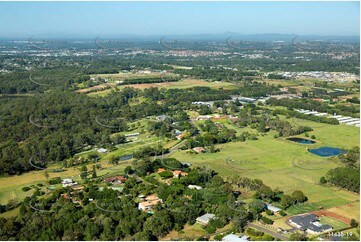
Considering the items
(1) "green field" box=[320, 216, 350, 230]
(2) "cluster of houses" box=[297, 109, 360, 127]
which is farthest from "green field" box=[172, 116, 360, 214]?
(2) "cluster of houses" box=[297, 109, 360, 127]

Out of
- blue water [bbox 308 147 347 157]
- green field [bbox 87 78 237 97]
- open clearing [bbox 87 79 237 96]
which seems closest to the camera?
blue water [bbox 308 147 347 157]

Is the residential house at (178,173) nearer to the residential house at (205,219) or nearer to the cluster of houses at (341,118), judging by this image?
the residential house at (205,219)

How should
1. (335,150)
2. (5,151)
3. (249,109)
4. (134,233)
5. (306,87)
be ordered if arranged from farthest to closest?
(306,87) < (249,109) < (335,150) < (5,151) < (134,233)

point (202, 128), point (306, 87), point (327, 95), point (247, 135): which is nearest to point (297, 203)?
point (247, 135)

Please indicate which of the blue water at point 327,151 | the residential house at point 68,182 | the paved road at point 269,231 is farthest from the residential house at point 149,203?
the blue water at point 327,151

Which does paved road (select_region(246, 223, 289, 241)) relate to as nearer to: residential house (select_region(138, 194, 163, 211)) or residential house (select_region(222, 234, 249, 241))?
residential house (select_region(222, 234, 249, 241))

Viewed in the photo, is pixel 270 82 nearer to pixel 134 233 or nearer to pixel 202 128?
pixel 202 128

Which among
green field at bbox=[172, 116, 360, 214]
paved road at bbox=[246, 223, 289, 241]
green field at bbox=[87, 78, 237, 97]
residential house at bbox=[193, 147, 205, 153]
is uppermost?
green field at bbox=[87, 78, 237, 97]

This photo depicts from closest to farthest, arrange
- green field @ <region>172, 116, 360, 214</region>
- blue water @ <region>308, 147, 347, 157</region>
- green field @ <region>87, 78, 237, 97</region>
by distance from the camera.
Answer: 1. green field @ <region>172, 116, 360, 214</region>
2. blue water @ <region>308, 147, 347, 157</region>
3. green field @ <region>87, 78, 237, 97</region>
